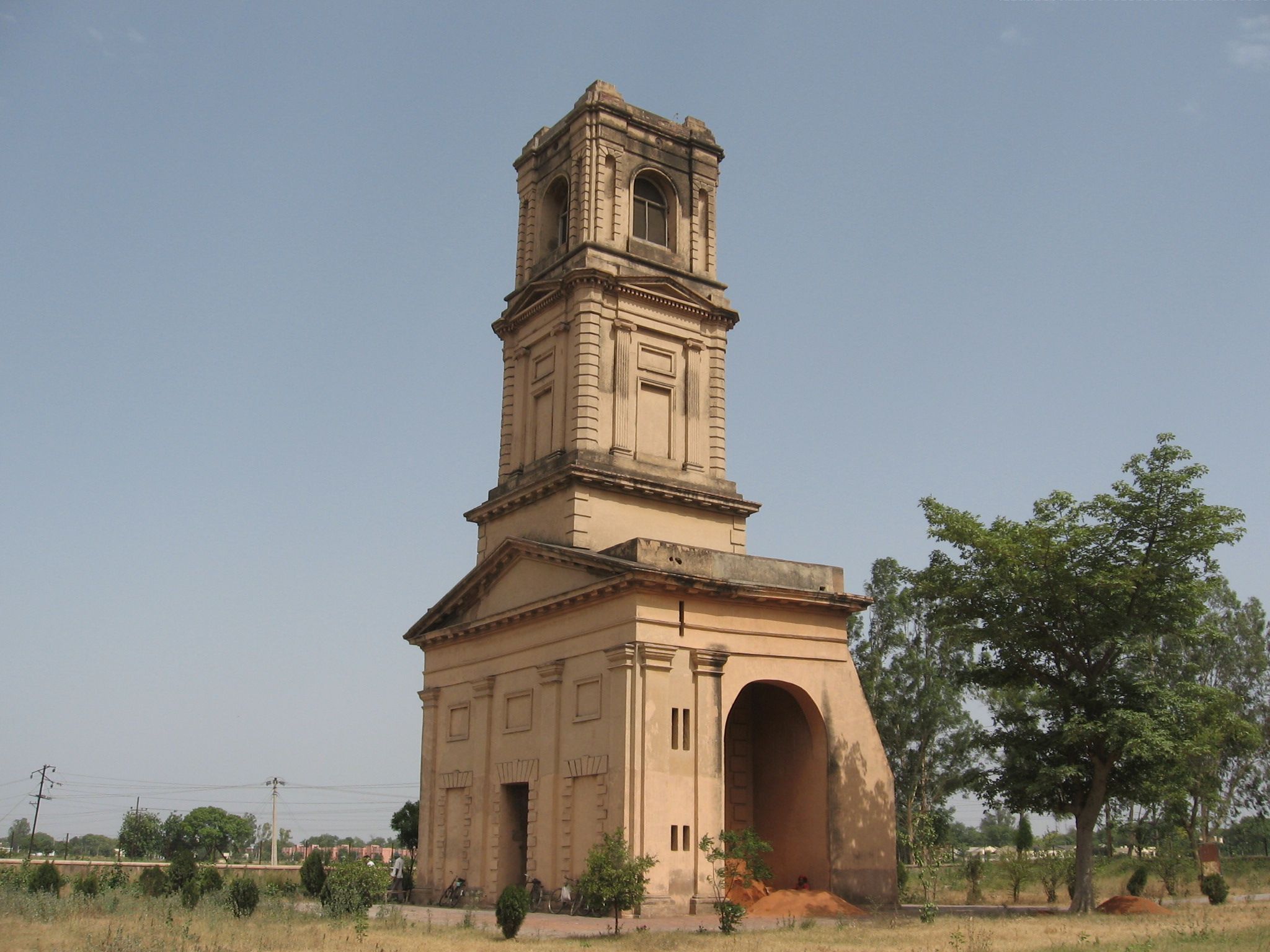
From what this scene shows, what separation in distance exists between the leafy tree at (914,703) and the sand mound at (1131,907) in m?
17.7

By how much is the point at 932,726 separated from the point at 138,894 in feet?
90.6

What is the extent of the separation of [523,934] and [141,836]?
7126 centimetres

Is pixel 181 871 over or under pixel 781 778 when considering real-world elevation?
under

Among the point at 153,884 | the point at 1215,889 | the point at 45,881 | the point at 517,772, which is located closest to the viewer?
the point at 153,884

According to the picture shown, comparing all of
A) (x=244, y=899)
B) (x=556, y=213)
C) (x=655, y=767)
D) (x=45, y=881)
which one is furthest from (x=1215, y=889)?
(x=45, y=881)

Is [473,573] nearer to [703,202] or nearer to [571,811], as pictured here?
[571,811]

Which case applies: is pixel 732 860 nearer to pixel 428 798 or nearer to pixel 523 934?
pixel 523 934

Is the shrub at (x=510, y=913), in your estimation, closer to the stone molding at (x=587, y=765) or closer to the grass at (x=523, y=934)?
the grass at (x=523, y=934)

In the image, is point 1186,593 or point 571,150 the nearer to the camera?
point 1186,593

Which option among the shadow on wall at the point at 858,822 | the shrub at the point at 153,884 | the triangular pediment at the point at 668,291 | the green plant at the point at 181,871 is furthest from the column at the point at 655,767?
the shrub at the point at 153,884

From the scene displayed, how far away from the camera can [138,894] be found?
27.1 meters

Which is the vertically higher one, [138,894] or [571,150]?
[571,150]

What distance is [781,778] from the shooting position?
1113 inches

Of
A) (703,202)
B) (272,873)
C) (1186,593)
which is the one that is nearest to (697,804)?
(1186,593)
